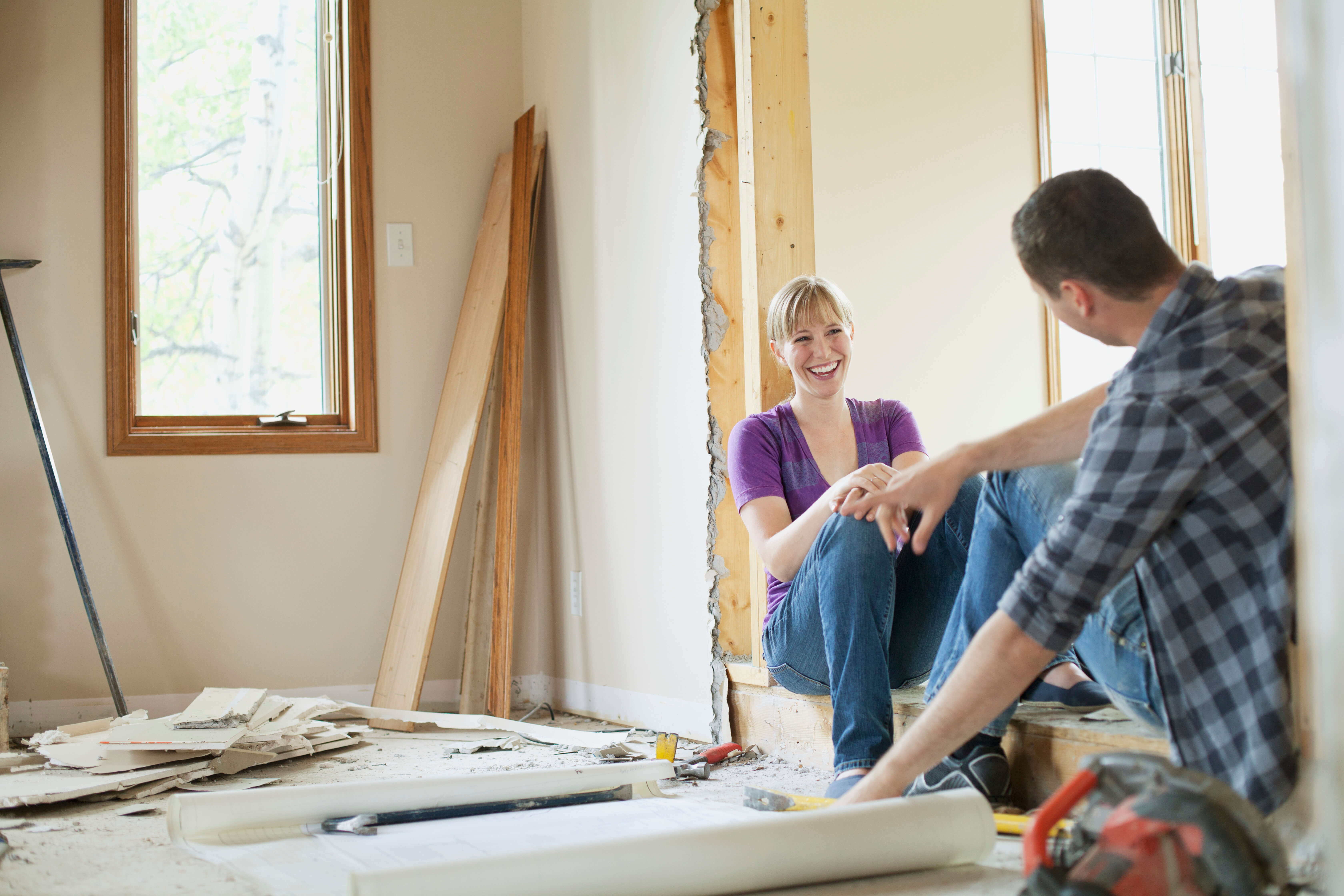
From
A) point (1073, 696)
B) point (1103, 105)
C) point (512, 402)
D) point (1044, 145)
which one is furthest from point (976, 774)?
point (1103, 105)

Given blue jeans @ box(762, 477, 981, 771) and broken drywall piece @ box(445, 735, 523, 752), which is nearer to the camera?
blue jeans @ box(762, 477, 981, 771)

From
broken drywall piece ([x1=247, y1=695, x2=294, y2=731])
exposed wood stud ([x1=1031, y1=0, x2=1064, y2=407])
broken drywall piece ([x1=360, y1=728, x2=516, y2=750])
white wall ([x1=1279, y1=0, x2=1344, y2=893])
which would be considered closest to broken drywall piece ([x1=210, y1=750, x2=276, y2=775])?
broken drywall piece ([x1=247, y1=695, x2=294, y2=731])

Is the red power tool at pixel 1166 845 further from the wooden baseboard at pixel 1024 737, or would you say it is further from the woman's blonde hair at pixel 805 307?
the woman's blonde hair at pixel 805 307

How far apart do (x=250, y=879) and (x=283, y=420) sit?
7.76 ft

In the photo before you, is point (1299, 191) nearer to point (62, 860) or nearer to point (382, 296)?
point (62, 860)

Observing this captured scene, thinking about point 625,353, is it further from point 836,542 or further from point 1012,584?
point 1012,584

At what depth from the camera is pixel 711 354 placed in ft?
8.91

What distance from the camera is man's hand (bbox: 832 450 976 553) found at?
150 centimetres

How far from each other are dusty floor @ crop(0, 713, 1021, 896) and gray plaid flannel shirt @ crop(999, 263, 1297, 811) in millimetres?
336

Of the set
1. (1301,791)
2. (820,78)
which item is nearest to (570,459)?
(820,78)

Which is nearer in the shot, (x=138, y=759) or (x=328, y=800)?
(x=328, y=800)

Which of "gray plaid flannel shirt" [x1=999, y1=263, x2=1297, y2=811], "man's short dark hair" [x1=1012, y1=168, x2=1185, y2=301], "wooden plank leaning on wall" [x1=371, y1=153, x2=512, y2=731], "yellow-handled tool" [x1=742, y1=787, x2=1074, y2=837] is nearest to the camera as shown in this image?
"gray plaid flannel shirt" [x1=999, y1=263, x2=1297, y2=811]

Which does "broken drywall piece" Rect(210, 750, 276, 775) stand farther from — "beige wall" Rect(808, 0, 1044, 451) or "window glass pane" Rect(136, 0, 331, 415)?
"beige wall" Rect(808, 0, 1044, 451)

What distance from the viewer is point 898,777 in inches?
55.6
